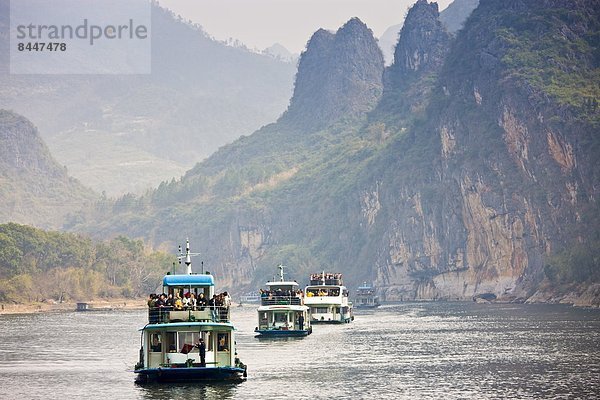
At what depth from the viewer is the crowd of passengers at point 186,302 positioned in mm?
82875

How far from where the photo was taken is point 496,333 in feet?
461

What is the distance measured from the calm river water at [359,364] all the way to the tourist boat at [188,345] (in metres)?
1.08

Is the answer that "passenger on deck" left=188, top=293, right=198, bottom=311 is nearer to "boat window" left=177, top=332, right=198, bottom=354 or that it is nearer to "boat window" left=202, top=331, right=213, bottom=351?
"boat window" left=177, top=332, right=198, bottom=354

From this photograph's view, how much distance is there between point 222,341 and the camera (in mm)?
83750

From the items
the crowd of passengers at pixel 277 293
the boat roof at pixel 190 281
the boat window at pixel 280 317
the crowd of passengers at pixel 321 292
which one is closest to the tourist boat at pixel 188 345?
the boat roof at pixel 190 281

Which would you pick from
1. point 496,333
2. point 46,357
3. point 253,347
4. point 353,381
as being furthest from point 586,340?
point 46,357

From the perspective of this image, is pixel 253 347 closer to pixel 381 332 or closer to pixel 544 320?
pixel 381 332

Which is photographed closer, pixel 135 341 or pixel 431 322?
pixel 135 341

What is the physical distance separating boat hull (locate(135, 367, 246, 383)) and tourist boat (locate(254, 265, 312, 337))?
52480mm

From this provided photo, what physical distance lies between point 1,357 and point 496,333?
52.4 m

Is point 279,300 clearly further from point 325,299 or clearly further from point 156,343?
point 156,343

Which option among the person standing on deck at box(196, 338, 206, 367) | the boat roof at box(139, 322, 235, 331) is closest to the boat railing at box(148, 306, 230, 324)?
the boat roof at box(139, 322, 235, 331)

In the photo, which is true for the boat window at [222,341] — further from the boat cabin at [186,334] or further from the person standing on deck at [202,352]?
the person standing on deck at [202,352]

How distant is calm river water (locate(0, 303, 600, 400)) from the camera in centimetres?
8212
